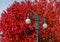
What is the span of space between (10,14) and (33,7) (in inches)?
125

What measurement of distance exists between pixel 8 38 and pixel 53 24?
5803 mm

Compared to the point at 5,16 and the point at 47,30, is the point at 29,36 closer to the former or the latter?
the point at 47,30

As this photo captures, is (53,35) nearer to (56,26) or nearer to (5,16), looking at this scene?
(56,26)

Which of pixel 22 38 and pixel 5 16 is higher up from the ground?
pixel 5 16

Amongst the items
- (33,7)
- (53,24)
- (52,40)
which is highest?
(33,7)

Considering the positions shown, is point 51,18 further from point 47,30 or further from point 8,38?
point 8,38

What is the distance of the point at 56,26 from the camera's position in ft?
101

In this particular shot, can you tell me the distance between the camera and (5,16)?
31953mm

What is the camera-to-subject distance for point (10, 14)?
102 ft

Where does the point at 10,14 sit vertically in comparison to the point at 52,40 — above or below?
above

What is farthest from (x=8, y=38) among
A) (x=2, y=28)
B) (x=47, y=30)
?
(x=47, y=30)

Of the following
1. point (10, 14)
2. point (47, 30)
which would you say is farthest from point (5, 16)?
point (47, 30)

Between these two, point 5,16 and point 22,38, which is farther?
point 5,16

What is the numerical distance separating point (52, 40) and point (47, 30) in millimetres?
1444
